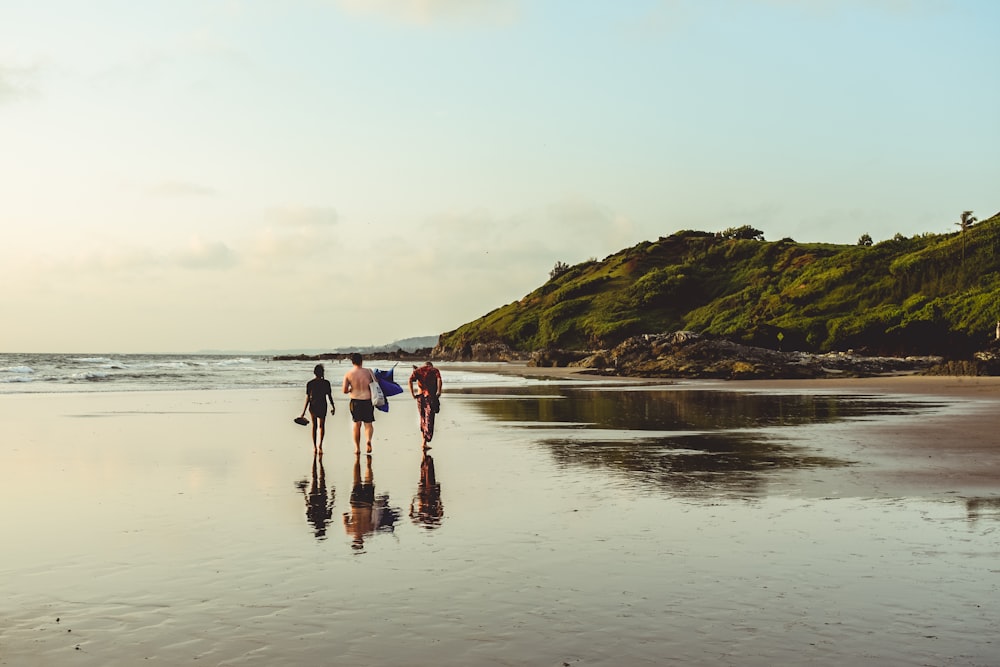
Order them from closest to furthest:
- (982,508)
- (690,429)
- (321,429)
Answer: (982,508) → (321,429) → (690,429)

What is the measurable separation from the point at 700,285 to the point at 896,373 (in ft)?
330

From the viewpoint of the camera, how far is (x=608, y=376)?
69.9 metres

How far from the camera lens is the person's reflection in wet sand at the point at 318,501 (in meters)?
11.1

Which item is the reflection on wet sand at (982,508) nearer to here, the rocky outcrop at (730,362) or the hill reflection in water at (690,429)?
the hill reflection in water at (690,429)

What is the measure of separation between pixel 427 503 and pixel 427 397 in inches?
300

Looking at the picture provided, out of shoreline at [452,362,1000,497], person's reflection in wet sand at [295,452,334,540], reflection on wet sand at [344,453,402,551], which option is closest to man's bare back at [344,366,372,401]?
person's reflection in wet sand at [295,452,334,540]

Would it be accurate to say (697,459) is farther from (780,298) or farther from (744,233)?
(744,233)

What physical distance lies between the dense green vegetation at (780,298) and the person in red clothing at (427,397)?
227ft

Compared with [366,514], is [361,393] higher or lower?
higher

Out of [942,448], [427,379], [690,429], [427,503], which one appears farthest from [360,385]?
[942,448]

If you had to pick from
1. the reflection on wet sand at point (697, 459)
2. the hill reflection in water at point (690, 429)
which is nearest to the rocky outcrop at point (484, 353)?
the hill reflection in water at point (690, 429)

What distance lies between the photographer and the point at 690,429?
24.3 m

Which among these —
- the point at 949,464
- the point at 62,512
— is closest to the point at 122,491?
the point at 62,512

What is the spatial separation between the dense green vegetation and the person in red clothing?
69172 millimetres
